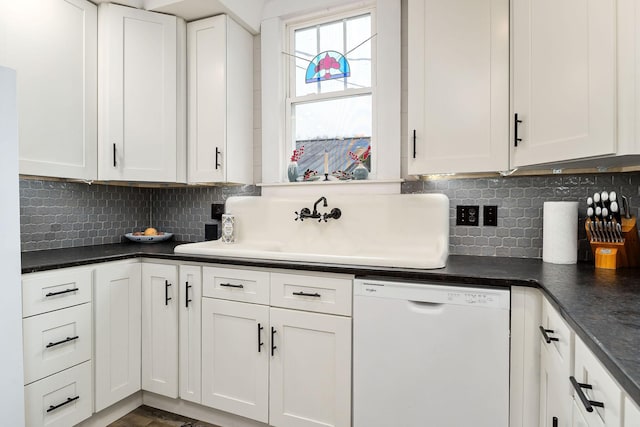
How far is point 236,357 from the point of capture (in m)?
1.90

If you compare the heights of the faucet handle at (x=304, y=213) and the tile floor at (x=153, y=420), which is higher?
the faucet handle at (x=304, y=213)

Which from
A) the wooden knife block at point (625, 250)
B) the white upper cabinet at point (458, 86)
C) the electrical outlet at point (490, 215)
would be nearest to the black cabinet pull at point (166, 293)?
the white upper cabinet at point (458, 86)

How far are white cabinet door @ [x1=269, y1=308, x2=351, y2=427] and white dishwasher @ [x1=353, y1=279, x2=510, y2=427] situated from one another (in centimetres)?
7

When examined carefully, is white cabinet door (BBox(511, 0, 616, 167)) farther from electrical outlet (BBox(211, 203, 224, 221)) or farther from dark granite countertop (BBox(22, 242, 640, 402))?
electrical outlet (BBox(211, 203, 224, 221))

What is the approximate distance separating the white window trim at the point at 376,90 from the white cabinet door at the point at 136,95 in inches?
24.1

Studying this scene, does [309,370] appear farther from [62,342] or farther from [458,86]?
[458,86]

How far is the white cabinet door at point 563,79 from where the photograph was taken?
1208 mm

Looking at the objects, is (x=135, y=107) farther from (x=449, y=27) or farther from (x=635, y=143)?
(x=635, y=143)

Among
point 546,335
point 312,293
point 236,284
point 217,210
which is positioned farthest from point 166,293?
point 546,335

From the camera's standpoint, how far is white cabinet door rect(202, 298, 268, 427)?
6.03 feet

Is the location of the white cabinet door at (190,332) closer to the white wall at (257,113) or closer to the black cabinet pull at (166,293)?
the black cabinet pull at (166,293)

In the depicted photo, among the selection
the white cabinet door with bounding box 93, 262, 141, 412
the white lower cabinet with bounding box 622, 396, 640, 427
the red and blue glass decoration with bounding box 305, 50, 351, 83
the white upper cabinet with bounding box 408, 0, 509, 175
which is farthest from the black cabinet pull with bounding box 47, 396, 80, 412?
the red and blue glass decoration with bounding box 305, 50, 351, 83

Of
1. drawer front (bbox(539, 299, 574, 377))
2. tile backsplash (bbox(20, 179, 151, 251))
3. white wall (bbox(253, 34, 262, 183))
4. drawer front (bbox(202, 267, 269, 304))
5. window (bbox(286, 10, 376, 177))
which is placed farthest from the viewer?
white wall (bbox(253, 34, 262, 183))

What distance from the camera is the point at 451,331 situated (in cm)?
147
